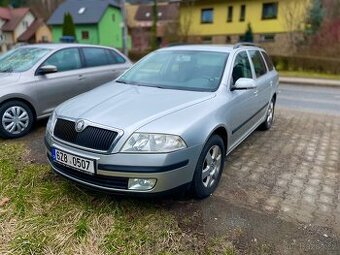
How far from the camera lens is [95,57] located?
22.4 feet

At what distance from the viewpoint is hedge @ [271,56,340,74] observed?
18.6 meters

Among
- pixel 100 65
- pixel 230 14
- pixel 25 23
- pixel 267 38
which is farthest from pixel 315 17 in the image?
pixel 25 23

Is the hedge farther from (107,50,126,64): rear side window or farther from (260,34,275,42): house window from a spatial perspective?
(107,50,126,64): rear side window

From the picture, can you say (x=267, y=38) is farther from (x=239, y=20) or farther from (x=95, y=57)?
(x=95, y=57)

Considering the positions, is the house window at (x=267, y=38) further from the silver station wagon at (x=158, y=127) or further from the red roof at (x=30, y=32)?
the red roof at (x=30, y=32)

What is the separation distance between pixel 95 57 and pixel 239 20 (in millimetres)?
26563

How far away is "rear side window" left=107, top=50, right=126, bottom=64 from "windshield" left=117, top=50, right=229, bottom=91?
2513 mm

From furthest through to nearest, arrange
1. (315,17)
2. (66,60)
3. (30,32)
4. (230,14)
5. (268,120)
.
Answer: (30,32) → (230,14) → (315,17) → (268,120) → (66,60)

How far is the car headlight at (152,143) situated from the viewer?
9.54ft

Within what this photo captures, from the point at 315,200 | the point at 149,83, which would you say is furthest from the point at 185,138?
the point at 315,200

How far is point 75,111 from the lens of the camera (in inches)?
133

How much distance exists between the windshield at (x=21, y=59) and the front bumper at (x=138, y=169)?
3095mm

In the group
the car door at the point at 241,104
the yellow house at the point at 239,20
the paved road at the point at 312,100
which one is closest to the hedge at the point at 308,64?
the paved road at the point at 312,100

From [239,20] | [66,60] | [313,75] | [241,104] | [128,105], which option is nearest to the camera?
[128,105]
